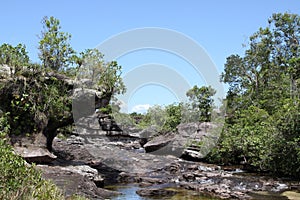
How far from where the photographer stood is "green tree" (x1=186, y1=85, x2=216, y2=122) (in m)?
36.8

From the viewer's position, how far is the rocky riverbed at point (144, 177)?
41.0ft

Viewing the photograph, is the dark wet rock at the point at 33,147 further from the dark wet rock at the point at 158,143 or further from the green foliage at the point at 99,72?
the dark wet rock at the point at 158,143

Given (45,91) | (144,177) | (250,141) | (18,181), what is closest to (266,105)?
(250,141)

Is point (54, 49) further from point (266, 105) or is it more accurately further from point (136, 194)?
point (266, 105)

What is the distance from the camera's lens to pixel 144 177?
1670 centimetres

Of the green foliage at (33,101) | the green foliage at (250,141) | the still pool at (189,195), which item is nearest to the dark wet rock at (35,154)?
the green foliage at (33,101)

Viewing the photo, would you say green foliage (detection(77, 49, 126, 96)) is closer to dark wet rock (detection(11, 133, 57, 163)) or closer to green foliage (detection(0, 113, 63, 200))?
dark wet rock (detection(11, 133, 57, 163))

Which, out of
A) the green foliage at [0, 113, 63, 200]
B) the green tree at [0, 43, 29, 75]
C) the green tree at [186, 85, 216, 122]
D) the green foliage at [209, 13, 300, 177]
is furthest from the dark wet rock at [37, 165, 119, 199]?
the green tree at [186, 85, 216, 122]

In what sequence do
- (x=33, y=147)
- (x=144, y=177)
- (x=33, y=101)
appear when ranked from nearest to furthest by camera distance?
(x=33, y=147), (x=33, y=101), (x=144, y=177)

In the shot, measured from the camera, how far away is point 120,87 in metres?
19.0

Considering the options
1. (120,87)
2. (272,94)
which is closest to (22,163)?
(120,87)

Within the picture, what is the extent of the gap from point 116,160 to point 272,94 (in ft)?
51.7

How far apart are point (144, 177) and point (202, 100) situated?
2210 cm

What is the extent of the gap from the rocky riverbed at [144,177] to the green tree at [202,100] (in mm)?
15890
